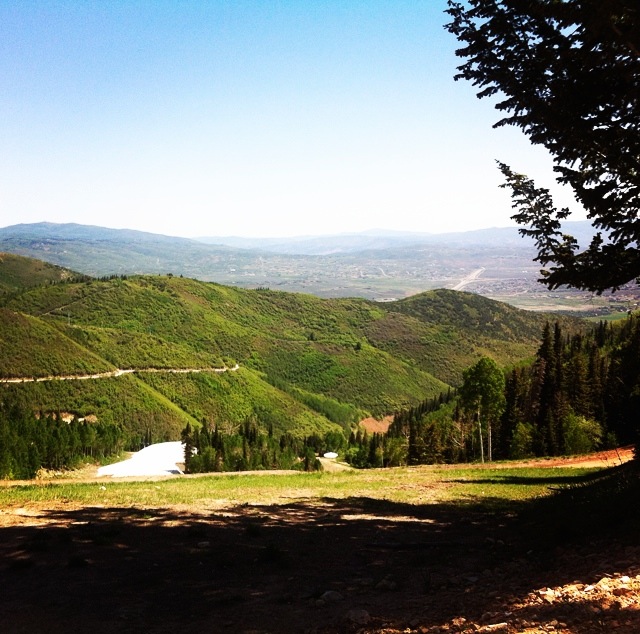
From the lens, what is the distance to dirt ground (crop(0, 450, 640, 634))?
6.51m

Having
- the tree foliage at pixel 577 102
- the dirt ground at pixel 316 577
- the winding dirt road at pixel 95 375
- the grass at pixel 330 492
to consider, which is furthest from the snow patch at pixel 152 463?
the tree foliage at pixel 577 102

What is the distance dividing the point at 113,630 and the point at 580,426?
51334 mm

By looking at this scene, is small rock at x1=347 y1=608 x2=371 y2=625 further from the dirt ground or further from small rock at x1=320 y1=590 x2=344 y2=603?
small rock at x1=320 y1=590 x2=344 y2=603

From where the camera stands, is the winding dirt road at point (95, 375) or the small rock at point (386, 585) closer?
the small rock at point (386, 585)

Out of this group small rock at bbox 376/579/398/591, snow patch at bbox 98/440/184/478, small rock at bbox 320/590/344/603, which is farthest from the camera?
snow patch at bbox 98/440/184/478

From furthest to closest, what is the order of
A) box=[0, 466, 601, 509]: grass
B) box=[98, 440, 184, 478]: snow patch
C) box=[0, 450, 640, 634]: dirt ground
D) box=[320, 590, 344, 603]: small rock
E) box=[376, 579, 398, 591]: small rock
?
box=[98, 440, 184, 478]: snow patch < box=[0, 466, 601, 509]: grass < box=[376, 579, 398, 591]: small rock < box=[320, 590, 344, 603]: small rock < box=[0, 450, 640, 634]: dirt ground

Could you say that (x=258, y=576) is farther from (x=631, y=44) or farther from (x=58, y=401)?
(x=58, y=401)

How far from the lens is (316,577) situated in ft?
30.4

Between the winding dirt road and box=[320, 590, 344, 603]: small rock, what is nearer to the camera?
box=[320, 590, 344, 603]: small rock

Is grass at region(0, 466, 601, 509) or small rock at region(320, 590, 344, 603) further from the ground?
small rock at region(320, 590, 344, 603)

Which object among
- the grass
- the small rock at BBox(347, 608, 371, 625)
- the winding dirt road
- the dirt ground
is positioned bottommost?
the winding dirt road

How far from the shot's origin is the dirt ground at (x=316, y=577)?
21.4 feet

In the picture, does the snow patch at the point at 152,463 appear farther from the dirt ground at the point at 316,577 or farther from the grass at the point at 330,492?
the dirt ground at the point at 316,577

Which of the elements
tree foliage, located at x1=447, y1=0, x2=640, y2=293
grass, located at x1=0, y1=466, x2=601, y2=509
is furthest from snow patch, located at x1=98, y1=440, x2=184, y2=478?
tree foliage, located at x1=447, y1=0, x2=640, y2=293
